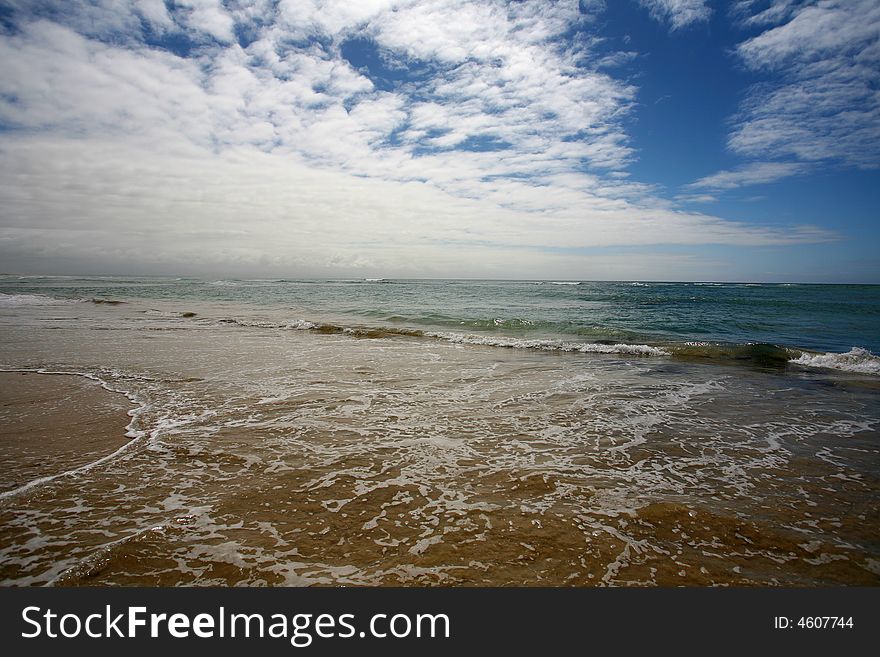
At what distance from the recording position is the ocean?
309 centimetres

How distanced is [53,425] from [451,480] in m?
5.62

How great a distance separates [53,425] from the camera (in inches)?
225

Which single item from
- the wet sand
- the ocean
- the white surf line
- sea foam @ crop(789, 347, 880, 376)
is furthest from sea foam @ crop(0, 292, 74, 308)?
sea foam @ crop(789, 347, 880, 376)

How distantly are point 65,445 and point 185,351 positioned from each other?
738 centimetres

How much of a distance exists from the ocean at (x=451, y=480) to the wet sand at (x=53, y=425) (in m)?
0.08

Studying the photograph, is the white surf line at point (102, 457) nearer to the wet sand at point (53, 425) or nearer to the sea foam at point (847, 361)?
the wet sand at point (53, 425)

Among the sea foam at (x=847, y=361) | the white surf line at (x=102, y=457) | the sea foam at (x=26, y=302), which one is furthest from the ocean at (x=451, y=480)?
the sea foam at (x=26, y=302)

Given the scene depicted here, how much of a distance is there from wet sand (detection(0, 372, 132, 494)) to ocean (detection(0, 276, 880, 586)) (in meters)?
0.08

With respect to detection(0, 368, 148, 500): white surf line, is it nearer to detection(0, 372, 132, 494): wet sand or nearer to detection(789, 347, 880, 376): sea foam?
detection(0, 372, 132, 494): wet sand

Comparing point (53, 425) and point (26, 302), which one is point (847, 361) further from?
point (26, 302)

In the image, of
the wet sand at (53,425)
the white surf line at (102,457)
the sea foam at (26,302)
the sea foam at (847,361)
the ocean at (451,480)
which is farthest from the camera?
the sea foam at (26,302)

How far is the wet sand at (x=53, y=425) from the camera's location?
4516mm

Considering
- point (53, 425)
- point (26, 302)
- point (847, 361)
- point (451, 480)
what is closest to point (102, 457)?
point (53, 425)

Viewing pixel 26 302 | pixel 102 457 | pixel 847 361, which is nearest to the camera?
pixel 102 457
